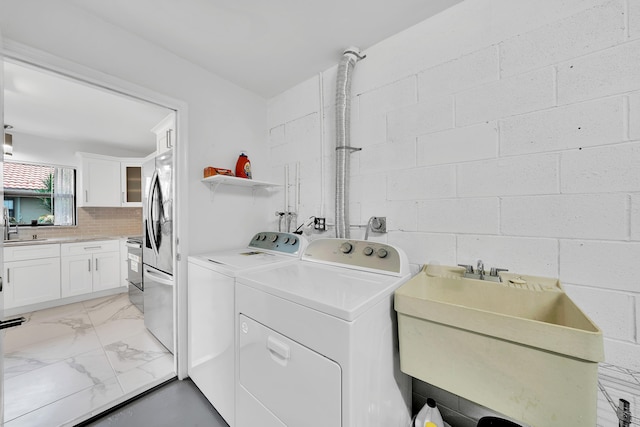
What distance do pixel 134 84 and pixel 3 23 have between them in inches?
20.7

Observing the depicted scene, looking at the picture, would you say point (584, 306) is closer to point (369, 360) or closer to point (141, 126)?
point (369, 360)

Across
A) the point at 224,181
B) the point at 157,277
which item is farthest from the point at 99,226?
the point at 224,181

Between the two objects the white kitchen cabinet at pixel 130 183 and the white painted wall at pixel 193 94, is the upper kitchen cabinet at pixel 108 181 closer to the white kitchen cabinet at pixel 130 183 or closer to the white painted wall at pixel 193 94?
the white kitchen cabinet at pixel 130 183

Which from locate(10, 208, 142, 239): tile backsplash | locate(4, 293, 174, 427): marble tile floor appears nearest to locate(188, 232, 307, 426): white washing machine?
locate(4, 293, 174, 427): marble tile floor

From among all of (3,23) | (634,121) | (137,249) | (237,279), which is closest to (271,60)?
(3,23)

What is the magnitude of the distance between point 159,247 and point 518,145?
2.70m

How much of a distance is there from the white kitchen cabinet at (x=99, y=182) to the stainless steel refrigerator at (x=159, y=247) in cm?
216

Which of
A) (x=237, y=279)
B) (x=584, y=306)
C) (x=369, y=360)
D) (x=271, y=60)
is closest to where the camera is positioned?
(x=369, y=360)

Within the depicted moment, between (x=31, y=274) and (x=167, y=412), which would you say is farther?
(x=31, y=274)

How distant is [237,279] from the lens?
127cm

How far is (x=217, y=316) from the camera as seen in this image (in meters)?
1.44

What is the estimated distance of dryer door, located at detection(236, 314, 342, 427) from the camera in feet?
2.81

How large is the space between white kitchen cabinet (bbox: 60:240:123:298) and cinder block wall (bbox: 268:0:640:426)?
4.03 m

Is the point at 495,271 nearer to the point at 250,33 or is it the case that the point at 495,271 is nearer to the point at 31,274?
the point at 250,33
